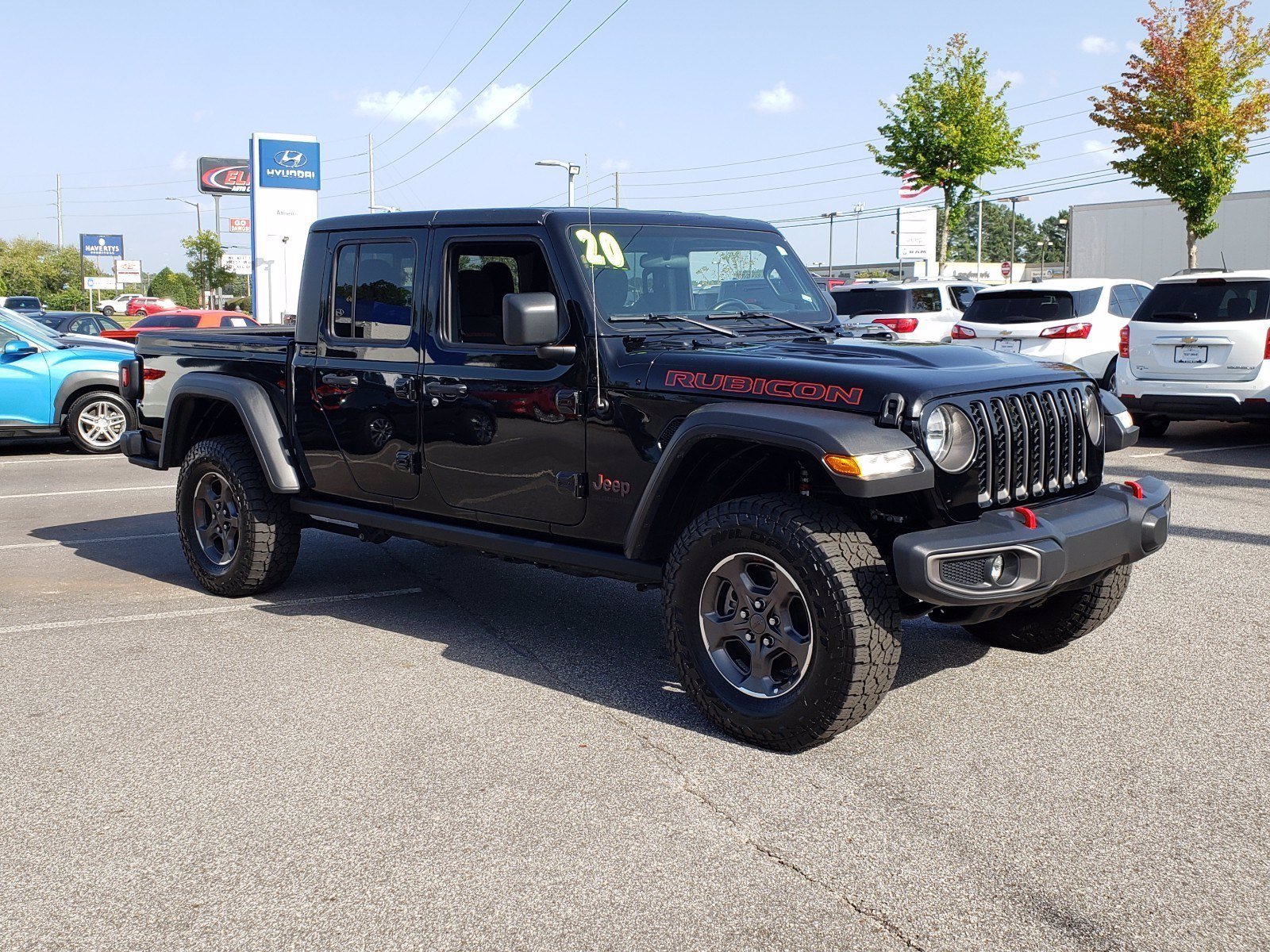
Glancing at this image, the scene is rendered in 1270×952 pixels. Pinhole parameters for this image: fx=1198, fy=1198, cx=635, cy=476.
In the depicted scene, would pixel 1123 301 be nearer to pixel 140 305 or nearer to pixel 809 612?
pixel 809 612

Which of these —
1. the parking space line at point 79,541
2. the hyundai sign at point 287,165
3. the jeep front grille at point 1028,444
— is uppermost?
the hyundai sign at point 287,165

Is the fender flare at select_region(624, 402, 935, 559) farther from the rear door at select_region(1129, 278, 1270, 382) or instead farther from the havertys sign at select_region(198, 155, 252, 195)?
the havertys sign at select_region(198, 155, 252, 195)

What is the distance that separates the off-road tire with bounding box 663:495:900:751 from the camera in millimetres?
3885

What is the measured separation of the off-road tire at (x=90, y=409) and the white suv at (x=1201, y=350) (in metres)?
10.5

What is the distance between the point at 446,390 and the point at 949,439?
2.25 metres


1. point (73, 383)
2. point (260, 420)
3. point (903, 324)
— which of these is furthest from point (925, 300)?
point (260, 420)

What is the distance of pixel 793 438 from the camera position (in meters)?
3.92

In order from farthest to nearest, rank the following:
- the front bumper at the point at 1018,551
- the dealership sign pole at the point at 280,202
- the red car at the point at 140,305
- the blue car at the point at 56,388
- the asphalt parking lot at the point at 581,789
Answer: the red car at the point at 140,305 → the dealership sign pole at the point at 280,202 → the blue car at the point at 56,388 → the front bumper at the point at 1018,551 → the asphalt parking lot at the point at 581,789

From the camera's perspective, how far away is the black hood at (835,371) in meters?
Answer: 4.04

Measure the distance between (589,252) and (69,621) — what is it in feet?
10.9

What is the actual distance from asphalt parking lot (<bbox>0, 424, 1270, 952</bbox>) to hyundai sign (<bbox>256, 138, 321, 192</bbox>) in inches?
1475

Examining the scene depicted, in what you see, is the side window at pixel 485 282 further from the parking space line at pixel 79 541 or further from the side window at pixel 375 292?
the parking space line at pixel 79 541

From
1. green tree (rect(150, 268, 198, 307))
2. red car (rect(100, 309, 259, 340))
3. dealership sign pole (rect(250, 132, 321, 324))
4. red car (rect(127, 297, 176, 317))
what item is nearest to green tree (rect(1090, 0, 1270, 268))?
red car (rect(100, 309, 259, 340))

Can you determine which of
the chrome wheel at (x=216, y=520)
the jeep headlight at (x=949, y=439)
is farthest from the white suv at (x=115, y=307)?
the jeep headlight at (x=949, y=439)
